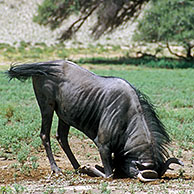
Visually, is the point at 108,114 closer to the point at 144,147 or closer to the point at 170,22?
the point at 144,147

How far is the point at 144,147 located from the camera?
529 cm

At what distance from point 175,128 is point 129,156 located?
344 cm

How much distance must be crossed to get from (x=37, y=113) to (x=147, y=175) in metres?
5.44

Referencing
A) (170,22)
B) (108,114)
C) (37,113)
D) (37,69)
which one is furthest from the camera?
(170,22)

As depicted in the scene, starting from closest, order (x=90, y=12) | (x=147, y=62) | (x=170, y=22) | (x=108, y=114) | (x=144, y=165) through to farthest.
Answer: (x=144, y=165) < (x=108, y=114) < (x=170, y=22) < (x=147, y=62) < (x=90, y=12)

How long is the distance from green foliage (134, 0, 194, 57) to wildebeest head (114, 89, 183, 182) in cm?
1697

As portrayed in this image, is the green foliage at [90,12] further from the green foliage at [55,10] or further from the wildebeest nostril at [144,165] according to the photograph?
the wildebeest nostril at [144,165]

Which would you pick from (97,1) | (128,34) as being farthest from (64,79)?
(128,34)

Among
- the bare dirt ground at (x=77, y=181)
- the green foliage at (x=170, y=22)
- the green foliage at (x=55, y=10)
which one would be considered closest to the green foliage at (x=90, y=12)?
the green foliage at (x=55, y=10)

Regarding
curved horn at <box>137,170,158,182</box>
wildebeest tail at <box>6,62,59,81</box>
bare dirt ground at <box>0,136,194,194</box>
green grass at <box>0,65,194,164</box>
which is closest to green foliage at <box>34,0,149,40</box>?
green grass at <box>0,65,194,164</box>

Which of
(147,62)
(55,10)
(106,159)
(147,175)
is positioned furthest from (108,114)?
(55,10)

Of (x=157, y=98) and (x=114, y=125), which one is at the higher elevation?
(x=114, y=125)

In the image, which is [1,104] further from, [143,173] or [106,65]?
[106,65]

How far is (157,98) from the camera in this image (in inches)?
485
